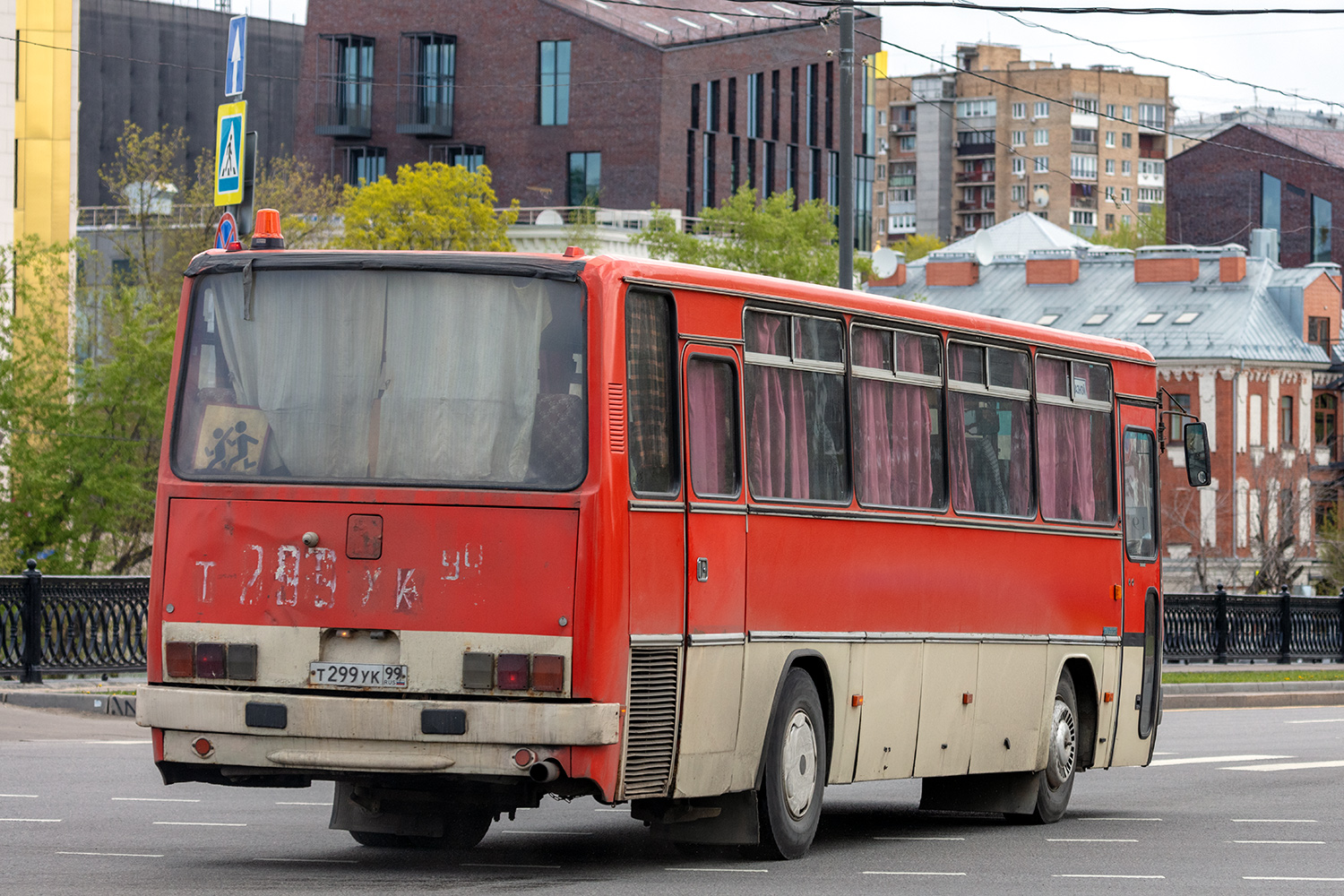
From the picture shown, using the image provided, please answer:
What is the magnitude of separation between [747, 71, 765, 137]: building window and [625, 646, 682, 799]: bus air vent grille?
2989 inches

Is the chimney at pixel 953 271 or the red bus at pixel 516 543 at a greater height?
the chimney at pixel 953 271

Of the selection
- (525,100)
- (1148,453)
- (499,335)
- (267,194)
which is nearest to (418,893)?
(499,335)

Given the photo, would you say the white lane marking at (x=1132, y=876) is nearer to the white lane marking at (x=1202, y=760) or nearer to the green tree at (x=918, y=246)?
the white lane marking at (x=1202, y=760)

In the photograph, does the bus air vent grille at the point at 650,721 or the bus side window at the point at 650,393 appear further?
the bus side window at the point at 650,393

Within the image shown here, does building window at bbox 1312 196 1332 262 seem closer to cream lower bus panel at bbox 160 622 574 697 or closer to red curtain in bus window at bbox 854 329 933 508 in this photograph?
red curtain in bus window at bbox 854 329 933 508

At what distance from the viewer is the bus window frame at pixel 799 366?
1133 centimetres

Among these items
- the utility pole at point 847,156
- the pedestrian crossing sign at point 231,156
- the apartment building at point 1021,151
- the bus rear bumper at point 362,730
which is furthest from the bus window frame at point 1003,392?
the apartment building at point 1021,151

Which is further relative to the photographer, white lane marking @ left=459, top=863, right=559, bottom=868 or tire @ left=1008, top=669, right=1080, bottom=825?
tire @ left=1008, top=669, right=1080, bottom=825

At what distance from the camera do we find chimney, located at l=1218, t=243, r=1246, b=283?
246ft

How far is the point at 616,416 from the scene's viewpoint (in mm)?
10297

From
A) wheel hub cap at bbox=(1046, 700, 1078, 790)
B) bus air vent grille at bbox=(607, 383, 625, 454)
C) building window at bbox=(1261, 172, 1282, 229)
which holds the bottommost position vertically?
wheel hub cap at bbox=(1046, 700, 1078, 790)

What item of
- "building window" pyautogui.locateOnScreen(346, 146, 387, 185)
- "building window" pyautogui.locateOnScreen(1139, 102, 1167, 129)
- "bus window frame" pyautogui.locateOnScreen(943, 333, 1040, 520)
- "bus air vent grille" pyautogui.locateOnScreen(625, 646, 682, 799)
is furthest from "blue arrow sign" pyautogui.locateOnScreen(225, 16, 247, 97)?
"building window" pyautogui.locateOnScreen(1139, 102, 1167, 129)

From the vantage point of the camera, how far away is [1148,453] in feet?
53.8

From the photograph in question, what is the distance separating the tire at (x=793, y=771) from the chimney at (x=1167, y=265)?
220 ft
